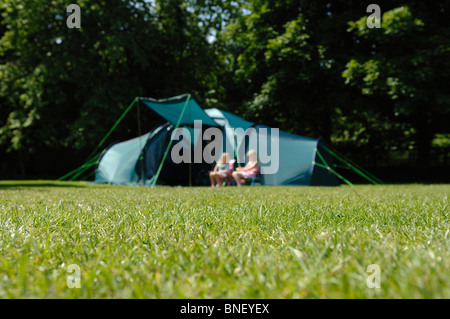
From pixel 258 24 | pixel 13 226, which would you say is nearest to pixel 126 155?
pixel 258 24

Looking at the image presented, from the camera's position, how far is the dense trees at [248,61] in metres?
9.92

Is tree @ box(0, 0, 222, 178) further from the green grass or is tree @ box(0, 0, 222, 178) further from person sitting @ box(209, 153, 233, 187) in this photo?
the green grass

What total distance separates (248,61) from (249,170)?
217 inches

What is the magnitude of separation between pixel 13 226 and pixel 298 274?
1.81 m

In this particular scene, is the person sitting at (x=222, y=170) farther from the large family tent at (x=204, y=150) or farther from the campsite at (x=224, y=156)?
the large family tent at (x=204, y=150)

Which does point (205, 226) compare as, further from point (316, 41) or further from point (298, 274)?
point (316, 41)

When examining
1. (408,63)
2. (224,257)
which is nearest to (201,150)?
(408,63)

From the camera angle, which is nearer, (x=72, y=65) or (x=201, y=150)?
(x=201, y=150)

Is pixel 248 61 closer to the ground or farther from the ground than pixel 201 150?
farther from the ground

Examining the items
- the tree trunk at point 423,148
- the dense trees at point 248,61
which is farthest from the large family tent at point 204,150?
the tree trunk at point 423,148

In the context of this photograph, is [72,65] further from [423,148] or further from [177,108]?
[423,148]

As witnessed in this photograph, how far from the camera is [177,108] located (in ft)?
27.2

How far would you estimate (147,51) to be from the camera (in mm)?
13031

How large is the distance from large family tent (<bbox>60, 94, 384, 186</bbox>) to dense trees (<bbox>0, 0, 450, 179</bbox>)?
2879 millimetres
